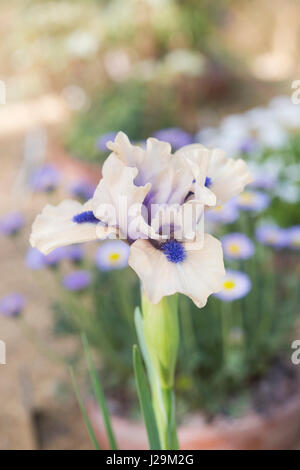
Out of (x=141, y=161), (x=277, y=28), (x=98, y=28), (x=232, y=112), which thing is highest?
(x=277, y=28)

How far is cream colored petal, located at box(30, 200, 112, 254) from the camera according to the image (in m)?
0.44

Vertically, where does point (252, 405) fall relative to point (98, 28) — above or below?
below

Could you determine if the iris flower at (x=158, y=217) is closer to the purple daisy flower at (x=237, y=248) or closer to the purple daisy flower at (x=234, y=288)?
the purple daisy flower at (x=234, y=288)

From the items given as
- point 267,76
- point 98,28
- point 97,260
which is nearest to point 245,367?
point 97,260

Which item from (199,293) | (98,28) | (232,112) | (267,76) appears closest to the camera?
(199,293)

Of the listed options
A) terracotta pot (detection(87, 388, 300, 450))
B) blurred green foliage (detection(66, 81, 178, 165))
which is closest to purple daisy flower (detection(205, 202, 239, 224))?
terracotta pot (detection(87, 388, 300, 450))

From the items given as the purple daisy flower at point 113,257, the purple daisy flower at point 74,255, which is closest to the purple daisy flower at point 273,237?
the purple daisy flower at point 113,257

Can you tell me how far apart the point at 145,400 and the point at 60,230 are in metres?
0.19

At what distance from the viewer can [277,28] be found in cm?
555

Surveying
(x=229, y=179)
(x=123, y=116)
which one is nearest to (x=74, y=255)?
(x=229, y=179)

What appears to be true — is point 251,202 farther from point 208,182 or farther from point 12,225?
point 208,182

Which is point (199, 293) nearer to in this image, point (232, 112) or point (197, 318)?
point (197, 318)
